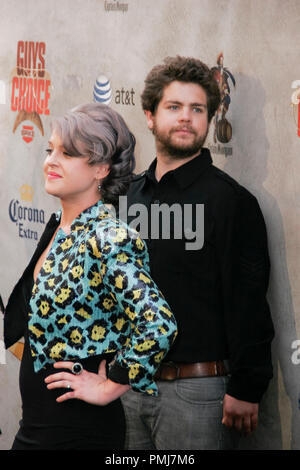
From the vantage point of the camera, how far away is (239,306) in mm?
2506

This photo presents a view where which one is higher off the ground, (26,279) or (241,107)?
(241,107)

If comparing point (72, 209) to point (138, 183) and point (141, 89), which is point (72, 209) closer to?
point (138, 183)

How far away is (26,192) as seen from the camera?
3773 millimetres

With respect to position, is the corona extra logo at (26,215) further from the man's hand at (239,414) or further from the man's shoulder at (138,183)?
the man's hand at (239,414)

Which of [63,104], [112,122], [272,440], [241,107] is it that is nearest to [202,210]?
[241,107]

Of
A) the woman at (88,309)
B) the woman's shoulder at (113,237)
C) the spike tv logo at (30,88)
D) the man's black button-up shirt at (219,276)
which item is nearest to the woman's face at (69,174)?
the woman at (88,309)

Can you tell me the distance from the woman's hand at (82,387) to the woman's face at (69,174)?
462 mm

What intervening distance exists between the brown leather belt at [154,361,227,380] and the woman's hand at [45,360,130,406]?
0.63m

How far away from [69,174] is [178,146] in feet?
2.35

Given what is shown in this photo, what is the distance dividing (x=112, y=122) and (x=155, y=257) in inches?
28.6

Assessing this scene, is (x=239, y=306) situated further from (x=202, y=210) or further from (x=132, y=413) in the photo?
(x=132, y=413)

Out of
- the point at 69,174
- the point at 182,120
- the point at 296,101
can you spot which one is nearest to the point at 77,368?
the point at 69,174

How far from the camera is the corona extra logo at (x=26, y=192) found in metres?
3.75

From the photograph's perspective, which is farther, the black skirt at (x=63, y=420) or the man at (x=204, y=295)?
the man at (x=204, y=295)
